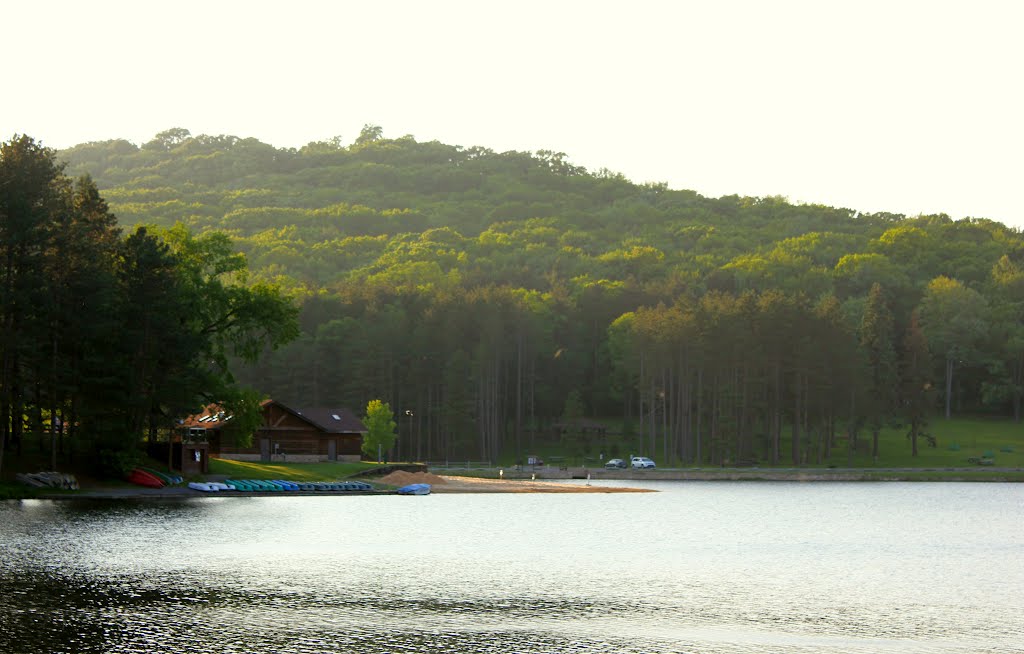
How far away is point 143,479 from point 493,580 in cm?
4230

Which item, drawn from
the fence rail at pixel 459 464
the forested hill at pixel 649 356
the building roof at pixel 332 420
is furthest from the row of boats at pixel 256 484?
the forested hill at pixel 649 356

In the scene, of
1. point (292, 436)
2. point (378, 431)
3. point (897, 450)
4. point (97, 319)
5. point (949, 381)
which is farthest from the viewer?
point (949, 381)

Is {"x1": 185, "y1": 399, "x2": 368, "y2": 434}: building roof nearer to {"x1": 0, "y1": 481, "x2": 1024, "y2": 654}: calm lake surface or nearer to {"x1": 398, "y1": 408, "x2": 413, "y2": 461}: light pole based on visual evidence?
{"x1": 398, "y1": 408, "x2": 413, "y2": 461}: light pole

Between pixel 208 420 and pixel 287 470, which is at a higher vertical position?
pixel 208 420

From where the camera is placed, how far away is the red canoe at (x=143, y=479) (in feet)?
269

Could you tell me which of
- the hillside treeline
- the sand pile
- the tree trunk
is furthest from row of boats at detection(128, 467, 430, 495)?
the tree trunk

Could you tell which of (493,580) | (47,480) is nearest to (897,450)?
(47,480)

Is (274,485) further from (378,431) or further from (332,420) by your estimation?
(378,431)

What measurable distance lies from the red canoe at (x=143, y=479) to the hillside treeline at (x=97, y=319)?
1325mm

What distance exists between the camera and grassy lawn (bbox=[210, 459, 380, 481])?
94.6 m

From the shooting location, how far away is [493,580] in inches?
1821

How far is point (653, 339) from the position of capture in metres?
145

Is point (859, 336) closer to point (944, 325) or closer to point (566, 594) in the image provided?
point (944, 325)

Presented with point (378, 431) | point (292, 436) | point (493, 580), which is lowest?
point (493, 580)
